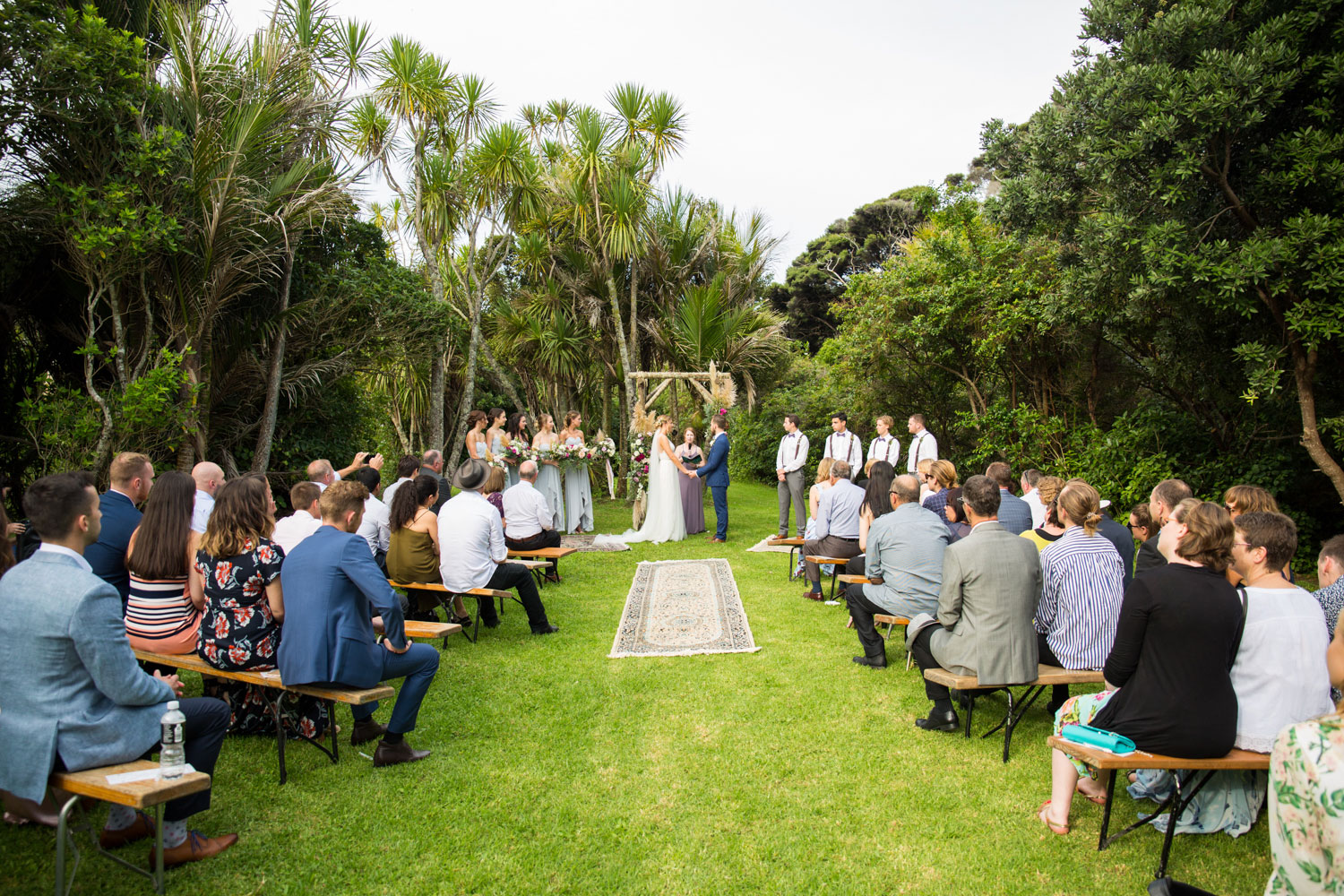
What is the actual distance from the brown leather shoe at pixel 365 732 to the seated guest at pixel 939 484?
477 cm

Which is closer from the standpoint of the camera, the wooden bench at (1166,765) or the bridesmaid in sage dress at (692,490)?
the wooden bench at (1166,765)

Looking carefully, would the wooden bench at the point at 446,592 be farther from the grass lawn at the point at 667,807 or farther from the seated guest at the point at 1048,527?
the seated guest at the point at 1048,527

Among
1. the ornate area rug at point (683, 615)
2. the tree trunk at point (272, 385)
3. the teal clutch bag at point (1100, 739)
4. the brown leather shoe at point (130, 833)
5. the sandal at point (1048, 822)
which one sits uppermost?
the tree trunk at point (272, 385)

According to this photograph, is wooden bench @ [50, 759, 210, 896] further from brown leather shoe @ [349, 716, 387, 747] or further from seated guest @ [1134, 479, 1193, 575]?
seated guest @ [1134, 479, 1193, 575]

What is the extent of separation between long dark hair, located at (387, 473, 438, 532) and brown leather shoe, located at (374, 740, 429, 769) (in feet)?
7.80

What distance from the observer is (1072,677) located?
4266mm

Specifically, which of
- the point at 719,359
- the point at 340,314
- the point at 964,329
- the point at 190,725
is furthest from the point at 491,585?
the point at 719,359

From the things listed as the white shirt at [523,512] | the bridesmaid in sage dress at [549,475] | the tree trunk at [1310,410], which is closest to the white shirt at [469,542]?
the white shirt at [523,512]

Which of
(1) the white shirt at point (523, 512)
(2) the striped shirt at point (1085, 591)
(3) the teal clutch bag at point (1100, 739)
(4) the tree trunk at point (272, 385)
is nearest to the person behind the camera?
(3) the teal clutch bag at point (1100, 739)

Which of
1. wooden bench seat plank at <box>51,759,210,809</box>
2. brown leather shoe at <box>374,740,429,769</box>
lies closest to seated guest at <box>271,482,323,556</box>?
brown leather shoe at <box>374,740,429,769</box>

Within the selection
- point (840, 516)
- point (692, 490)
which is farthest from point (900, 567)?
point (692, 490)

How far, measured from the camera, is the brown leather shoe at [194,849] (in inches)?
124

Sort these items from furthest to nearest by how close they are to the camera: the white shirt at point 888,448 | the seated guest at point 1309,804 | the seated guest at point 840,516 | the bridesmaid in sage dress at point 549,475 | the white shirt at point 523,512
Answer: the bridesmaid in sage dress at point 549,475 → the white shirt at point 888,448 → the white shirt at point 523,512 → the seated guest at point 840,516 → the seated guest at point 1309,804

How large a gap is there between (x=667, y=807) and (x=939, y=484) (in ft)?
13.8
